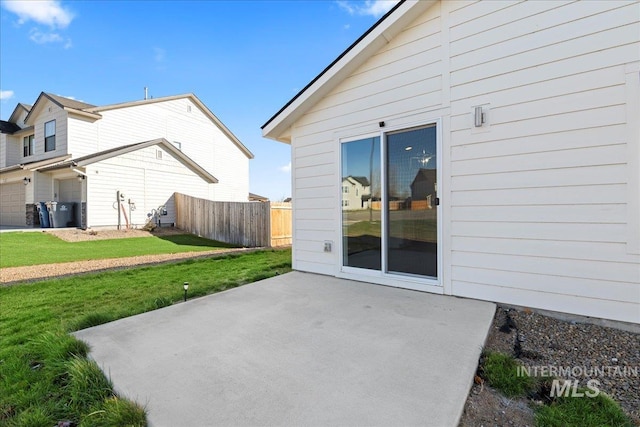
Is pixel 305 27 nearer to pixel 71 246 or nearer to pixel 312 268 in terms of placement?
pixel 312 268

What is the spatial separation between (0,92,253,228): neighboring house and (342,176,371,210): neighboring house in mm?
12056

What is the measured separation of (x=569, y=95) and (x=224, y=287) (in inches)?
193

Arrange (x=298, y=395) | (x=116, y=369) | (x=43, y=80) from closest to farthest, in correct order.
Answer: (x=298, y=395) → (x=116, y=369) → (x=43, y=80)

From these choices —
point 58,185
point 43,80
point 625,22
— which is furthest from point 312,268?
point 43,80

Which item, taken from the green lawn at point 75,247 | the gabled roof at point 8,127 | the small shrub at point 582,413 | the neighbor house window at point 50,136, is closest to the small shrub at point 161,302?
the small shrub at point 582,413

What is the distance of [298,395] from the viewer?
6.16 ft

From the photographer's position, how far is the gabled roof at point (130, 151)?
1204 cm

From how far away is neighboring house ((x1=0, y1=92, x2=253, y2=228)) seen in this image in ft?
42.1

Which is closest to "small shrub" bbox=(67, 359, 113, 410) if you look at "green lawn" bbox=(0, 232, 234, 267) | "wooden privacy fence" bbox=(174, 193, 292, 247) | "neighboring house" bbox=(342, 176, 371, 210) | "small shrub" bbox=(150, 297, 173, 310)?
"small shrub" bbox=(150, 297, 173, 310)

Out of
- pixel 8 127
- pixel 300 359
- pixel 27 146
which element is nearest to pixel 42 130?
pixel 27 146

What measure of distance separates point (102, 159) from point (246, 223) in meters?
7.13

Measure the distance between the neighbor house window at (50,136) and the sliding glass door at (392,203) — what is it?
1702 cm

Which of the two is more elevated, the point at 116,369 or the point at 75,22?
the point at 75,22

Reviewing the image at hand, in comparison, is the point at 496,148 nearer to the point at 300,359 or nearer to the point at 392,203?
the point at 392,203
